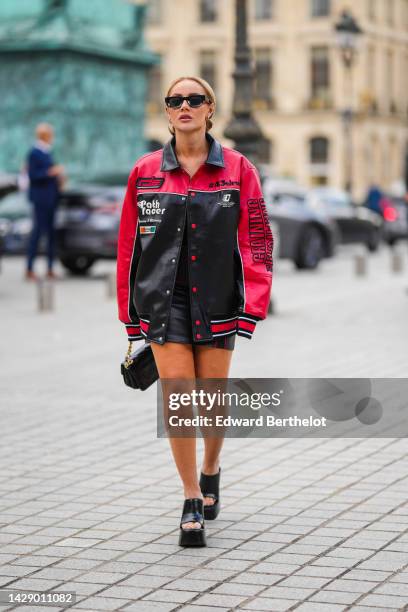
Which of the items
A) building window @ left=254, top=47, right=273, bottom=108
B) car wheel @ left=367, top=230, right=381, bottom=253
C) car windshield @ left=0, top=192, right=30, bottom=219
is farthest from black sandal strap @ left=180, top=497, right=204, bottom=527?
building window @ left=254, top=47, right=273, bottom=108

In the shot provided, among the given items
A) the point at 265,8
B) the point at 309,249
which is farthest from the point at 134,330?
the point at 265,8

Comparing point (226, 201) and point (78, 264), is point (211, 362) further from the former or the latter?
point (78, 264)

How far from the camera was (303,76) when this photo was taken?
265 feet

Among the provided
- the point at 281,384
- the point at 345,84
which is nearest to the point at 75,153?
the point at 281,384

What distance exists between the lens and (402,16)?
282 feet

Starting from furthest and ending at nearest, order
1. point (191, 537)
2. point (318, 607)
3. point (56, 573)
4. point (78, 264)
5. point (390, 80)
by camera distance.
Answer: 1. point (390, 80)
2. point (78, 264)
3. point (191, 537)
4. point (56, 573)
5. point (318, 607)

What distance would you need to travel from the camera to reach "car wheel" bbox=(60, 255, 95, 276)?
22875 millimetres

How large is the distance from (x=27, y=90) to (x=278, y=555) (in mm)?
22520

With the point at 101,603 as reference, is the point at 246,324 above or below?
above

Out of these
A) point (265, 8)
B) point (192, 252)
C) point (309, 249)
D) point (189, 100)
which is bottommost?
point (192, 252)

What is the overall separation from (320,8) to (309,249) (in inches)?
2285

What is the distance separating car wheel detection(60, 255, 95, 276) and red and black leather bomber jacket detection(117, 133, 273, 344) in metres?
16.6

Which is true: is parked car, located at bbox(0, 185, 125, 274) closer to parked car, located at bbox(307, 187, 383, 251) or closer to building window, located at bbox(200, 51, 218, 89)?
parked car, located at bbox(307, 187, 383, 251)

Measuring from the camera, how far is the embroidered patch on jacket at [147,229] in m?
6.14
